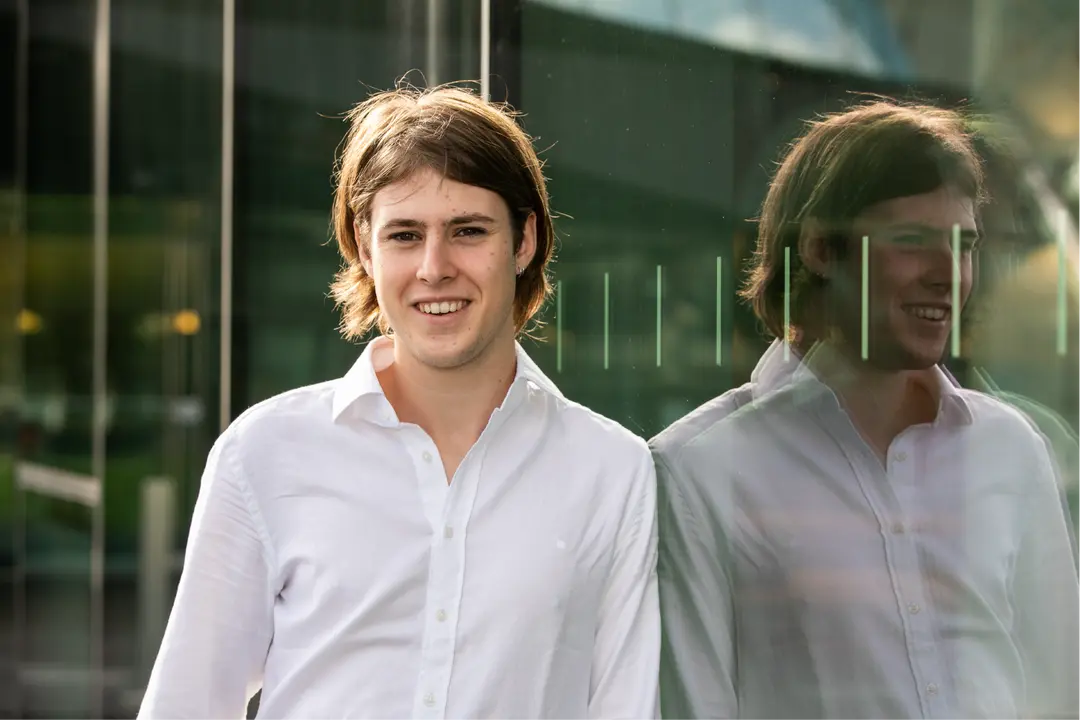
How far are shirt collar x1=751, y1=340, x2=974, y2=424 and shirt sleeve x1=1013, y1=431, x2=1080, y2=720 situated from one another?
0.13m

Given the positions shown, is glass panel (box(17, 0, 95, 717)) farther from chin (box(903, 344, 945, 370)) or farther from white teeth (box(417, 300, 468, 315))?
chin (box(903, 344, 945, 370))

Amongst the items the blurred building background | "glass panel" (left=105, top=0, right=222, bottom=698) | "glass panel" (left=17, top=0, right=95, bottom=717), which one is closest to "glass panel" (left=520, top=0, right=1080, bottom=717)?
the blurred building background

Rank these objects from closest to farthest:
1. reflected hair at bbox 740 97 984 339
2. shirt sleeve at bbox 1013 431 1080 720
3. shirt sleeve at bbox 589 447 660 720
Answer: shirt sleeve at bbox 1013 431 1080 720 < reflected hair at bbox 740 97 984 339 < shirt sleeve at bbox 589 447 660 720

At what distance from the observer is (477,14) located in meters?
2.84

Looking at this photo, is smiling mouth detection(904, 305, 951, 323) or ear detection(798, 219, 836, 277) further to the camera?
ear detection(798, 219, 836, 277)

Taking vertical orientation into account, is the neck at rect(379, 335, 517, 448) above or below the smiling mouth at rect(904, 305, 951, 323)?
below

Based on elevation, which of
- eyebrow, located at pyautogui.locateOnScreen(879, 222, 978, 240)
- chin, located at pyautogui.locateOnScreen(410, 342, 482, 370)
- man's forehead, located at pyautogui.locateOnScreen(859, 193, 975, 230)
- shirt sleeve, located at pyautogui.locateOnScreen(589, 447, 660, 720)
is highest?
man's forehead, located at pyautogui.locateOnScreen(859, 193, 975, 230)

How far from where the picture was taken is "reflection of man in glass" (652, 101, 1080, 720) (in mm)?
1517

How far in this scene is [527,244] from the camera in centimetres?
198

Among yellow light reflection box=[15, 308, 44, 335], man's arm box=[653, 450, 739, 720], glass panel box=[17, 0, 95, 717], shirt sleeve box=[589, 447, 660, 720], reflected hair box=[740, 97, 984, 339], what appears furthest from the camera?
yellow light reflection box=[15, 308, 44, 335]

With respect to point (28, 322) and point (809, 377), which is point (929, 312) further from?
point (28, 322)

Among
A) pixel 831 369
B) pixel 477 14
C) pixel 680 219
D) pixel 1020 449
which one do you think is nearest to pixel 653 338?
pixel 680 219

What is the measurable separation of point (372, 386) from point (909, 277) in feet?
2.66

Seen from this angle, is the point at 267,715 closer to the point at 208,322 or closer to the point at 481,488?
the point at 481,488
